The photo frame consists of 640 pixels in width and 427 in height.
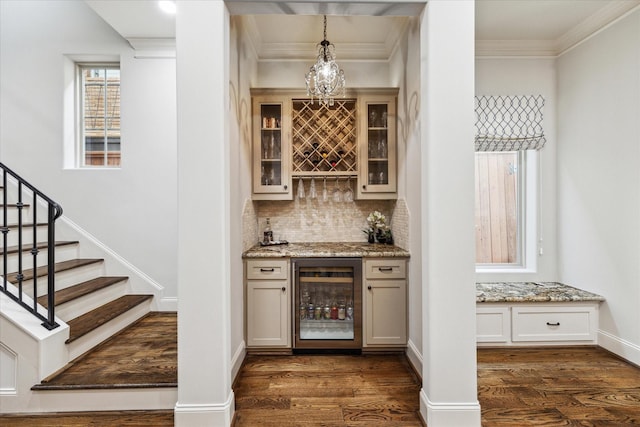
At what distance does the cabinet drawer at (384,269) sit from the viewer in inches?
118

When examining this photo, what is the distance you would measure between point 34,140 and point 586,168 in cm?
546

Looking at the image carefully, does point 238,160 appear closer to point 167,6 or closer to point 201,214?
point 201,214

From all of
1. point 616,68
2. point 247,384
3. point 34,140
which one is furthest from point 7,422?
point 616,68

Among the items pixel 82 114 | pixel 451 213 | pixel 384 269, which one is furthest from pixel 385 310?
pixel 82 114

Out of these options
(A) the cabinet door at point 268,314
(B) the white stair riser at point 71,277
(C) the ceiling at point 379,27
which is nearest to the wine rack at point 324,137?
(C) the ceiling at point 379,27

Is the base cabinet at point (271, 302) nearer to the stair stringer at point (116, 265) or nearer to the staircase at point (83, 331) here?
the staircase at point (83, 331)

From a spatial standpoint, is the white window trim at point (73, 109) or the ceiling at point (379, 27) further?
the white window trim at point (73, 109)

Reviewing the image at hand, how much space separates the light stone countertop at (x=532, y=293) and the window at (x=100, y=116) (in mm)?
4046

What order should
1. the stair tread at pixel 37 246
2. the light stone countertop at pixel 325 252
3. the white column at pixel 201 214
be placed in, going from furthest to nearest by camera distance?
the light stone countertop at pixel 325 252, the stair tread at pixel 37 246, the white column at pixel 201 214

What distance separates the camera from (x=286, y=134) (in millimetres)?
3391

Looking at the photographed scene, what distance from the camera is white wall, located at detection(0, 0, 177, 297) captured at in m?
3.64

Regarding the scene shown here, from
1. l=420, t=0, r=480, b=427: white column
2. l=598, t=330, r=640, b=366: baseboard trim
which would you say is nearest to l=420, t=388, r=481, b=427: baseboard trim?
l=420, t=0, r=480, b=427: white column

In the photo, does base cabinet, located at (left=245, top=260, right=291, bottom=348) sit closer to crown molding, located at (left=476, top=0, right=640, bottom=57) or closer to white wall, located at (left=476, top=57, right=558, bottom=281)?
white wall, located at (left=476, top=57, right=558, bottom=281)

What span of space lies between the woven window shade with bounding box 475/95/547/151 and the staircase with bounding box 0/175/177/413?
11.3ft
